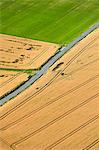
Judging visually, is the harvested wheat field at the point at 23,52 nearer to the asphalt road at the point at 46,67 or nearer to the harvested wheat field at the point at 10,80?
the asphalt road at the point at 46,67

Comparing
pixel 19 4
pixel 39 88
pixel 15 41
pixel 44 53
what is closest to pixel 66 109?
pixel 39 88

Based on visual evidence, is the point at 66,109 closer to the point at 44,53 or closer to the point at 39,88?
the point at 39,88

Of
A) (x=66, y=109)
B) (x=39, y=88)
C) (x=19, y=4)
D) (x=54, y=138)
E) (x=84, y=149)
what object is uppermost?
→ (x=19, y=4)

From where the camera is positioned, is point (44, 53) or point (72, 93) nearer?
point (72, 93)

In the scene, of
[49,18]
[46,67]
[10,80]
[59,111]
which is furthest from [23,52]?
[59,111]

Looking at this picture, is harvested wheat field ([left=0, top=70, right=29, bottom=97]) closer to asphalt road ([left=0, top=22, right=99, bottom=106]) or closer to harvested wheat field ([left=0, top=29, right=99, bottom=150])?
asphalt road ([left=0, top=22, right=99, bottom=106])

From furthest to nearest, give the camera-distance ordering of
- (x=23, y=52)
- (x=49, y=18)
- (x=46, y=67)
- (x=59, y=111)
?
(x=49, y=18)
(x=23, y=52)
(x=46, y=67)
(x=59, y=111)

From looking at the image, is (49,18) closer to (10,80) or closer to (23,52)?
(23,52)
